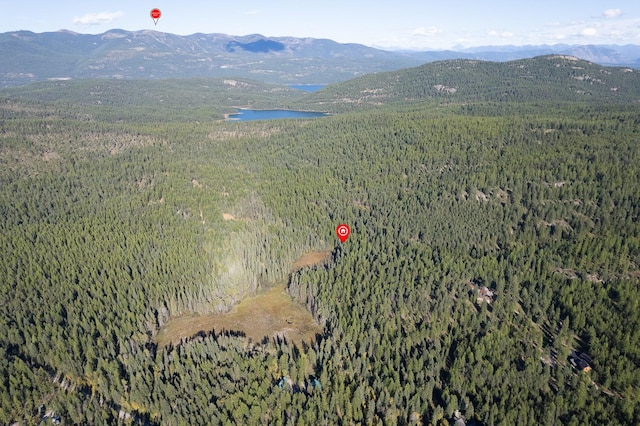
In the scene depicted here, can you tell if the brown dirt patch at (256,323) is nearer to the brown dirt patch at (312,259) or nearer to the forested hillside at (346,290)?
the forested hillside at (346,290)

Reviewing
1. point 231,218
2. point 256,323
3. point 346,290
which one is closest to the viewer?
point 256,323

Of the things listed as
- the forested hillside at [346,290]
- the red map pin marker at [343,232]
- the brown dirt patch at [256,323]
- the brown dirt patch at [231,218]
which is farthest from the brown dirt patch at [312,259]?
the brown dirt patch at [231,218]

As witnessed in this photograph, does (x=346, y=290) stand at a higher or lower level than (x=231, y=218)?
lower

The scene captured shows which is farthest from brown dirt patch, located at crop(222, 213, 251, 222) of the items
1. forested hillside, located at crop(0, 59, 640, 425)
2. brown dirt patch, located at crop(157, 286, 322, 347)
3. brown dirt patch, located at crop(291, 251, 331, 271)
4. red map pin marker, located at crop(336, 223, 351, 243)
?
brown dirt patch, located at crop(157, 286, 322, 347)

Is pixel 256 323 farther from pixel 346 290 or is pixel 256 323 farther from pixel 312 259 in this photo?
pixel 312 259

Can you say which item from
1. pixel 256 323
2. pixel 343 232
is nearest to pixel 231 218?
pixel 343 232

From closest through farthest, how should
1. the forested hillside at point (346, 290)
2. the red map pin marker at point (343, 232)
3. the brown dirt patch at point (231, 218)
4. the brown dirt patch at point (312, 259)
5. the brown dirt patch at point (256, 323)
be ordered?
the forested hillside at point (346, 290), the brown dirt patch at point (256, 323), the brown dirt patch at point (312, 259), the red map pin marker at point (343, 232), the brown dirt patch at point (231, 218)
